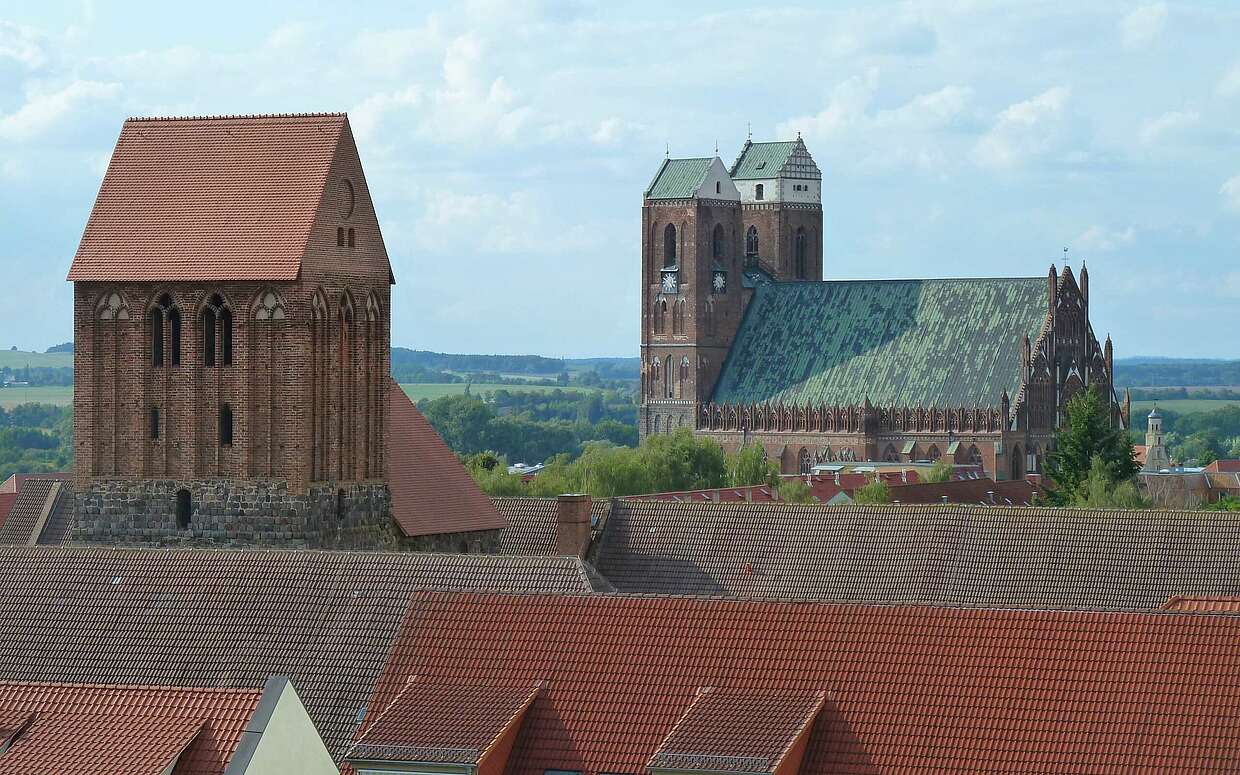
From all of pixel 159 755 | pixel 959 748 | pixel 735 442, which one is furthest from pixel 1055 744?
pixel 735 442

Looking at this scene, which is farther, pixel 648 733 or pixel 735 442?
pixel 735 442

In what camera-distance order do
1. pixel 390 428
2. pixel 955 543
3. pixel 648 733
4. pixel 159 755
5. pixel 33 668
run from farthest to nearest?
pixel 390 428 < pixel 955 543 < pixel 33 668 < pixel 648 733 < pixel 159 755

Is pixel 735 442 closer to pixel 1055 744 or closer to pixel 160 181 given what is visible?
pixel 160 181

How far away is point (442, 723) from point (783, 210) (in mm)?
135583

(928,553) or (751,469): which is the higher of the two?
(928,553)

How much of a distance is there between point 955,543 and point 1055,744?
72.5 ft

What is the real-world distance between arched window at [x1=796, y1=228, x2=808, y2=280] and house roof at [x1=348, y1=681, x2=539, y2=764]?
136 meters

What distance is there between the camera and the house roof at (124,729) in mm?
31984

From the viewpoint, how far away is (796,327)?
159000mm

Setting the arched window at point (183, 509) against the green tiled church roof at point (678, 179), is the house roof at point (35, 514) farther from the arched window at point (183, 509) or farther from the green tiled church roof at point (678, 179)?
the green tiled church roof at point (678, 179)

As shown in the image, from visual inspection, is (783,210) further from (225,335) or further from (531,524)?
(225,335)

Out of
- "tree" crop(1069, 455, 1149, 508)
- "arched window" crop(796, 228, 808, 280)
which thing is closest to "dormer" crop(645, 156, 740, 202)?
"arched window" crop(796, 228, 808, 280)

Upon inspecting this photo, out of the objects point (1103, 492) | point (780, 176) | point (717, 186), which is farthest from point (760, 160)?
point (1103, 492)

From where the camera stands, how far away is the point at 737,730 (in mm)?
33469
